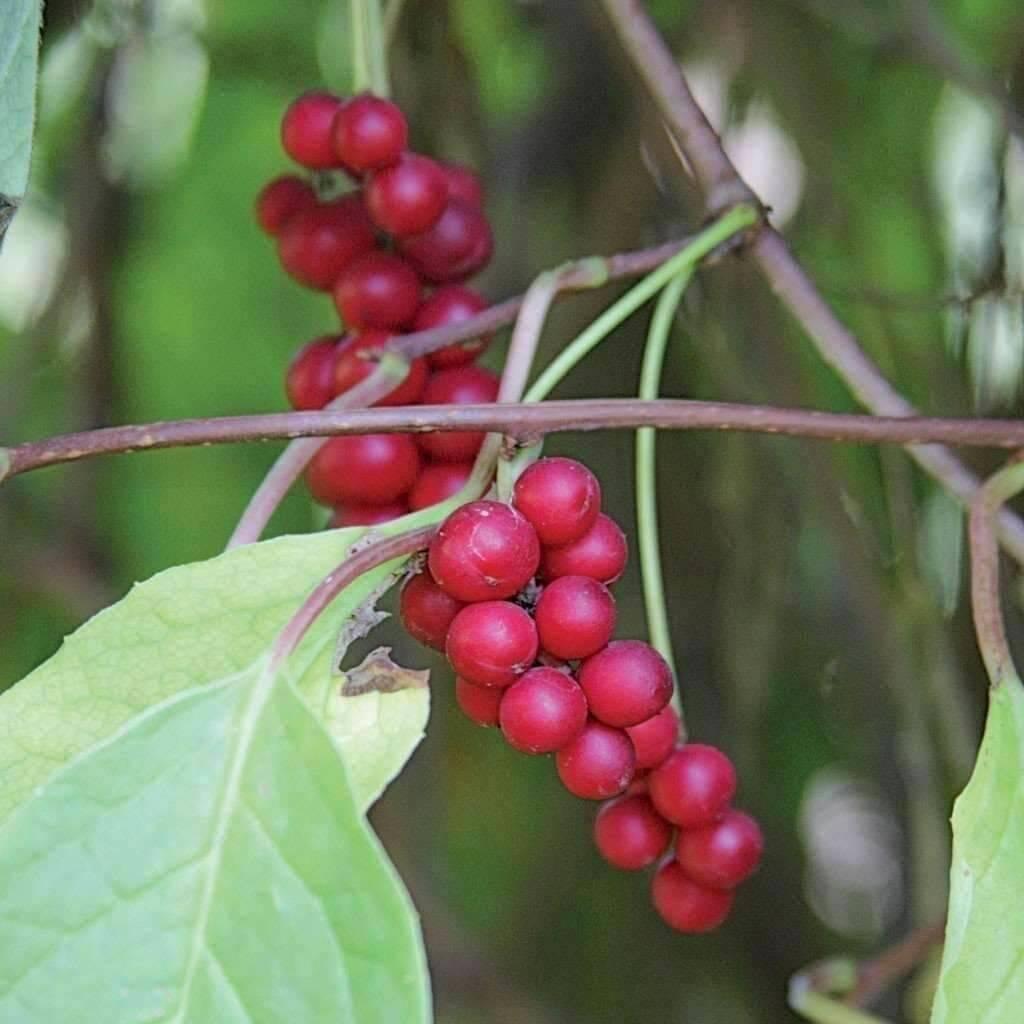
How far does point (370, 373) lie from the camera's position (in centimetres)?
66

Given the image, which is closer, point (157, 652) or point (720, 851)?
point (157, 652)

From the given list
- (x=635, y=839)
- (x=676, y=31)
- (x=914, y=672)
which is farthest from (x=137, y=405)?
(x=635, y=839)

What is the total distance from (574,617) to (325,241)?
27 centimetres

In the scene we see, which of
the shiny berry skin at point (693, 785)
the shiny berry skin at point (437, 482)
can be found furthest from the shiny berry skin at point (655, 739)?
the shiny berry skin at point (437, 482)

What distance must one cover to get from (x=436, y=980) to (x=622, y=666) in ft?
3.03

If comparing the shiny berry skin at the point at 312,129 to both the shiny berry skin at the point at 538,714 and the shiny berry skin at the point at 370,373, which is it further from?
the shiny berry skin at the point at 538,714

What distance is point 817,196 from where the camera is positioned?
1.31m

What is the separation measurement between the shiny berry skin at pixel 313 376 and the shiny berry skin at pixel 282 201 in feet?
0.22

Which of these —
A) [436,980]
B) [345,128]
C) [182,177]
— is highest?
[182,177]

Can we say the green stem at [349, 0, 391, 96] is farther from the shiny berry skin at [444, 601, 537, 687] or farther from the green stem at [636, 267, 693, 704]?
the shiny berry skin at [444, 601, 537, 687]

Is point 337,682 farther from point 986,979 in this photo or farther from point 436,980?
point 436,980

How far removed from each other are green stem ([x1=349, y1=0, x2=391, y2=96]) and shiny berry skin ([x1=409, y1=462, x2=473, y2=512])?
0.18 meters

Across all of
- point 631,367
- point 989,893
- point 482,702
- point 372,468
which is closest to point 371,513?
point 372,468

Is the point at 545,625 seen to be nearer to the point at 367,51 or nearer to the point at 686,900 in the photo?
the point at 686,900
